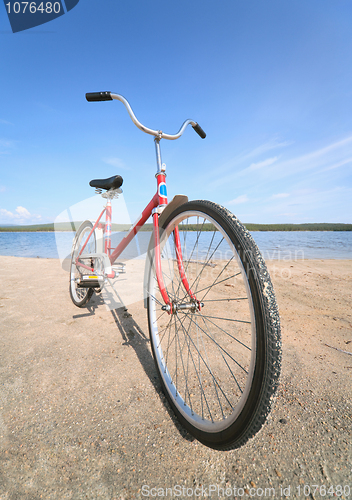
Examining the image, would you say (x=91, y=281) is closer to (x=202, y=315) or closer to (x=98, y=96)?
(x=202, y=315)

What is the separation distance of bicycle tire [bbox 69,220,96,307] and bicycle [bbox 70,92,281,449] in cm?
1

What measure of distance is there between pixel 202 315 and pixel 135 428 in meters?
0.76

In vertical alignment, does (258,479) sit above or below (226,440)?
below

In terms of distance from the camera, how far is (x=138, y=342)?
6.72 feet

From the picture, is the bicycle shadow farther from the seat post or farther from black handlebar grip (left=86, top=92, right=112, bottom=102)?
black handlebar grip (left=86, top=92, right=112, bottom=102)

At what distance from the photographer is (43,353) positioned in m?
1.81

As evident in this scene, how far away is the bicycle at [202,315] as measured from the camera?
0.76m

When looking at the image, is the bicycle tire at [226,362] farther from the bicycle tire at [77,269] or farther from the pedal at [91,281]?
the bicycle tire at [77,269]

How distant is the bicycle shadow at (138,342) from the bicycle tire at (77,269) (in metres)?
0.19

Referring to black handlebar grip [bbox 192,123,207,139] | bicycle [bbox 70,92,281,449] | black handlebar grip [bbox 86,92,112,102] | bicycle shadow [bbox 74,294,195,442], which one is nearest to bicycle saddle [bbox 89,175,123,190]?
bicycle [bbox 70,92,281,449]

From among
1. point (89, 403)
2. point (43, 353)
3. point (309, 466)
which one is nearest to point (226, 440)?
point (309, 466)

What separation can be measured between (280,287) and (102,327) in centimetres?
294

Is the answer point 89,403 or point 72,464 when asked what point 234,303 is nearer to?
point 89,403

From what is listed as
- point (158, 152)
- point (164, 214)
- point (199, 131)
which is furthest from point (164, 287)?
point (199, 131)
